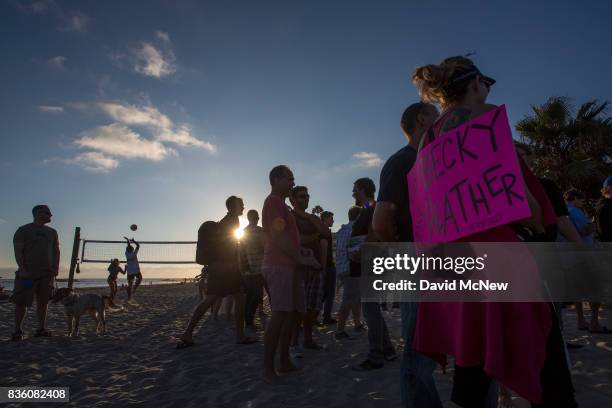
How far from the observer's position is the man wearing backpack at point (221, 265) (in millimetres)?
5023

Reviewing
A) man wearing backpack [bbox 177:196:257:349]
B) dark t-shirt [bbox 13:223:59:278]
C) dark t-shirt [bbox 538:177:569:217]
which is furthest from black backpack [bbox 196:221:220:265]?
dark t-shirt [bbox 538:177:569:217]

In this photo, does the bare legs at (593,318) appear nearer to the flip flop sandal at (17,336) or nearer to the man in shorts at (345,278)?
the man in shorts at (345,278)

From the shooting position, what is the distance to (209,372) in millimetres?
3869

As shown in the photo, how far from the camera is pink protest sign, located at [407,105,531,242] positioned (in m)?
1.10

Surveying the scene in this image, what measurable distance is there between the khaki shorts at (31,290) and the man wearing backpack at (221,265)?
266cm

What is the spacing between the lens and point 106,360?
4.49 meters

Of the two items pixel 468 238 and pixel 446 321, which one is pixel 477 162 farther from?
pixel 446 321

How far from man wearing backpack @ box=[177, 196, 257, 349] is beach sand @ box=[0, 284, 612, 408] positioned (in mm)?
274

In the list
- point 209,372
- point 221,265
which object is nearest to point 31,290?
point 221,265

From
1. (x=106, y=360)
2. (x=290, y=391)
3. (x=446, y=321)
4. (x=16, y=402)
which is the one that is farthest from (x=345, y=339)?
(x=446, y=321)

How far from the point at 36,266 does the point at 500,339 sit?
7.03 meters

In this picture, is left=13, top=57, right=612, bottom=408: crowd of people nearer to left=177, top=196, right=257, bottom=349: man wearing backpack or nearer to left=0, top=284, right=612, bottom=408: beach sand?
left=177, top=196, right=257, bottom=349: man wearing backpack

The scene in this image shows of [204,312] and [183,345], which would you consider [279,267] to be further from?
[183,345]

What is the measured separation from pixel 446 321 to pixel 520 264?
303 millimetres
